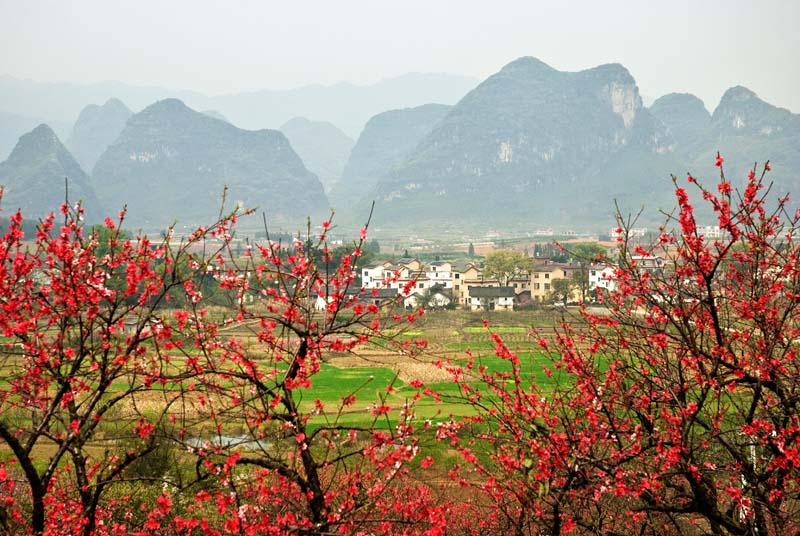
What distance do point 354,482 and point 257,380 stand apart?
4.23ft

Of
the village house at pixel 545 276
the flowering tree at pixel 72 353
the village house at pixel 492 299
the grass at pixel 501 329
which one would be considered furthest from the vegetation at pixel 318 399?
the village house at pixel 545 276

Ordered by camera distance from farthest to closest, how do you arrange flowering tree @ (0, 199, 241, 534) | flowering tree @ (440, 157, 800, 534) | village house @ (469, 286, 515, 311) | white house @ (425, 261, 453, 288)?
white house @ (425, 261, 453, 288) < village house @ (469, 286, 515, 311) < flowering tree @ (440, 157, 800, 534) < flowering tree @ (0, 199, 241, 534)

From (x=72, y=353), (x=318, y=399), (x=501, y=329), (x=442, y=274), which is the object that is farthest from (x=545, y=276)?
(x=72, y=353)

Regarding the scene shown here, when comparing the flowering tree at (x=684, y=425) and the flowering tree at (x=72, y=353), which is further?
the flowering tree at (x=684, y=425)

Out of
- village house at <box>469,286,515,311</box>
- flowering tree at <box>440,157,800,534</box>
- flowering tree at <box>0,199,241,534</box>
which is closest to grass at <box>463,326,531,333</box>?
village house at <box>469,286,515,311</box>

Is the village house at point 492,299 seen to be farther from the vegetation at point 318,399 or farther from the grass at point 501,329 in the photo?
the vegetation at point 318,399

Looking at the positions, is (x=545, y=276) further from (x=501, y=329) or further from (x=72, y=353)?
(x=72, y=353)

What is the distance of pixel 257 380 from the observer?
569 cm

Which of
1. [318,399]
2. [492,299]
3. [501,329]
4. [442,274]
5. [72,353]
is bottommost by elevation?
[501,329]

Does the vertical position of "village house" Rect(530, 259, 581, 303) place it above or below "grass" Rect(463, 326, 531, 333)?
above

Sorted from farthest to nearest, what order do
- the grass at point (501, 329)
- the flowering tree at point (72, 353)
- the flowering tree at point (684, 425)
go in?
Result: the grass at point (501, 329)
the flowering tree at point (684, 425)
the flowering tree at point (72, 353)

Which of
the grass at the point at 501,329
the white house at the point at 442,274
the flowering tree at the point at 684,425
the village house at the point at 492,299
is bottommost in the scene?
the grass at the point at 501,329

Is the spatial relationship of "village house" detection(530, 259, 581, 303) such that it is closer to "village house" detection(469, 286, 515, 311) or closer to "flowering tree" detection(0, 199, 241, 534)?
"village house" detection(469, 286, 515, 311)

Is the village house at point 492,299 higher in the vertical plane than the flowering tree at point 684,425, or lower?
lower
